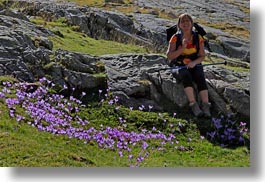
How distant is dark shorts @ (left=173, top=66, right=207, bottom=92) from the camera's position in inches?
255

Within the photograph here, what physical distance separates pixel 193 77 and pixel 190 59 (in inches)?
8.3

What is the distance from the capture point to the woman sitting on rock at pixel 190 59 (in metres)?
6.48

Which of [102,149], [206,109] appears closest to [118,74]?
[206,109]

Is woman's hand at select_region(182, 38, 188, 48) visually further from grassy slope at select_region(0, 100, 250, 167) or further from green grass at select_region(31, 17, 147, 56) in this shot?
green grass at select_region(31, 17, 147, 56)

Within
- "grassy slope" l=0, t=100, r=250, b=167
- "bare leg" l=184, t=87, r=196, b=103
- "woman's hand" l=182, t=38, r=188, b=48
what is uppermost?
"woman's hand" l=182, t=38, r=188, b=48

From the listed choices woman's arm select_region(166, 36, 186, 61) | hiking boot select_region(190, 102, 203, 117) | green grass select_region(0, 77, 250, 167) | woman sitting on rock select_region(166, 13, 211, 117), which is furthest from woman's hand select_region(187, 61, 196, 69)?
green grass select_region(0, 77, 250, 167)

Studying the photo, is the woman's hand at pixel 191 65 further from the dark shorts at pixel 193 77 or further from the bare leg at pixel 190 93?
→ the bare leg at pixel 190 93

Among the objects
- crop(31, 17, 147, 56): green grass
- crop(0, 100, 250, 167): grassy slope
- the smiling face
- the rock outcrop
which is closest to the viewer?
crop(0, 100, 250, 167): grassy slope

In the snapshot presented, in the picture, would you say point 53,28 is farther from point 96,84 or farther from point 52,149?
→ point 52,149

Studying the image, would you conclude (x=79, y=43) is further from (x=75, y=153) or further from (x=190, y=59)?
(x=75, y=153)

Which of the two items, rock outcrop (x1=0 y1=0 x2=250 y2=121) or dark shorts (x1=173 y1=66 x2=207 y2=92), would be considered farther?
rock outcrop (x1=0 y1=0 x2=250 y2=121)

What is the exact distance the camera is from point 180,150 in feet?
19.7

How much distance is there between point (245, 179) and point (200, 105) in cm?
138

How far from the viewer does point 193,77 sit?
21.5 ft
